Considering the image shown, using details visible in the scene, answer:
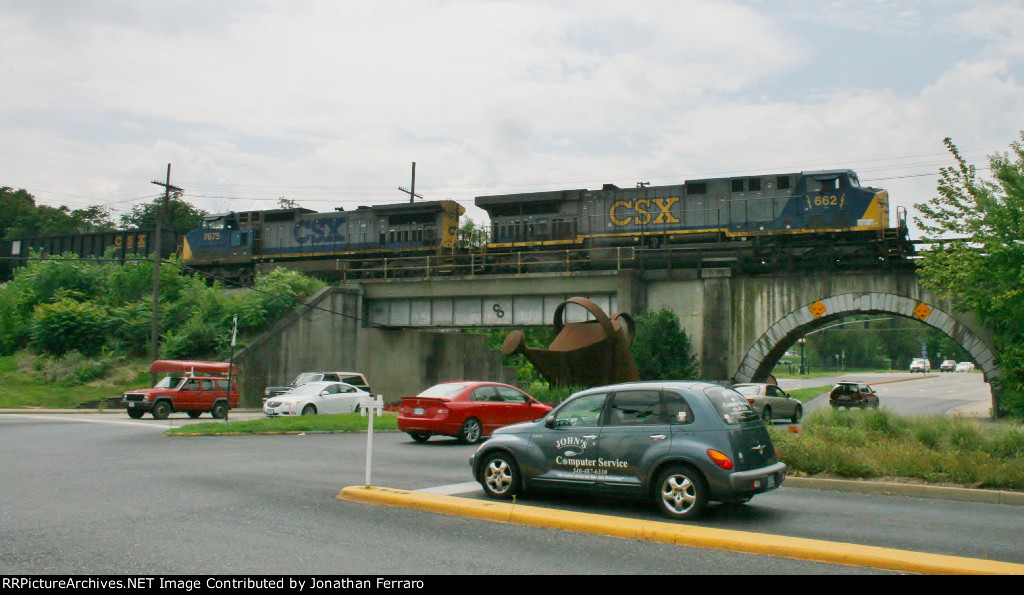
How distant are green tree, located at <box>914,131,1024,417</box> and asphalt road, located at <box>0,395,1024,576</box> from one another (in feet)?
55.5

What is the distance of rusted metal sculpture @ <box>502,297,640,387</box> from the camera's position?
21.8 meters

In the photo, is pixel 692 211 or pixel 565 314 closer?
pixel 692 211

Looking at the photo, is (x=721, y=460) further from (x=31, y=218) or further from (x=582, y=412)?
(x=31, y=218)

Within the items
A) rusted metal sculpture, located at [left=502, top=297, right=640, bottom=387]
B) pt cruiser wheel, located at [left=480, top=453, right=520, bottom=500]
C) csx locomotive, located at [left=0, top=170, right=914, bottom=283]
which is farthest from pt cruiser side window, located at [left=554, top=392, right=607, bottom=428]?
csx locomotive, located at [left=0, top=170, right=914, bottom=283]

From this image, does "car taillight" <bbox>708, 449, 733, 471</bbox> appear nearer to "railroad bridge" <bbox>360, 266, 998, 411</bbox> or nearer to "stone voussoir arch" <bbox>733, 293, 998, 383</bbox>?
"stone voussoir arch" <bbox>733, 293, 998, 383</bbox>

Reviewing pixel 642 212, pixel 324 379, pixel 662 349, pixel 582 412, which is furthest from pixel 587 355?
pixel 642 212

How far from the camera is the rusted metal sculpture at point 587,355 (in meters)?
21.8

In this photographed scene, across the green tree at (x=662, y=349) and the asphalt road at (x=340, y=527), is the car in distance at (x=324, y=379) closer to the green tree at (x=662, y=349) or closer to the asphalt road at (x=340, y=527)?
the green tree at (x=662, y=349)

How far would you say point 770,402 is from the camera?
2620 centimetres

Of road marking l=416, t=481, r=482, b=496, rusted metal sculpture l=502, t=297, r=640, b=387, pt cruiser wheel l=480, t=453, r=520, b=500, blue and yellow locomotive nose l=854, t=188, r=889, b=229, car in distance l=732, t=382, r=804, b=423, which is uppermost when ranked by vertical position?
blue and yellow locomotive nose l=854, t=188, r=889, b=229

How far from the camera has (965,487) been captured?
1087 cm

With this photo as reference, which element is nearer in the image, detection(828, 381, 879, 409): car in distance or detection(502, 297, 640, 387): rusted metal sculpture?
detection(502, 297, 640, 387): rusted metal sculpture

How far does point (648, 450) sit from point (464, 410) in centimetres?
926
